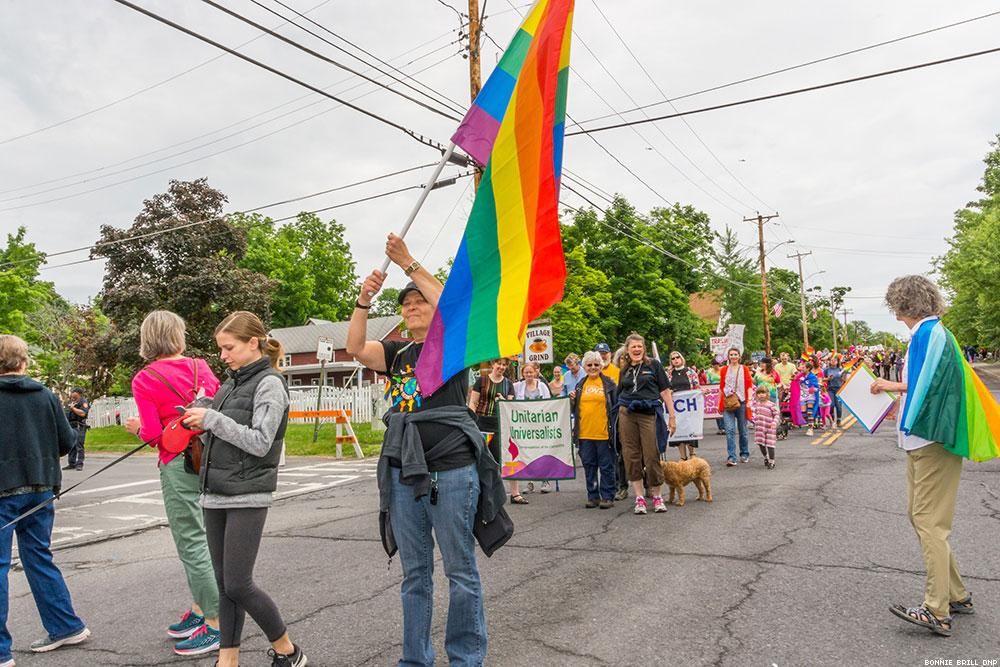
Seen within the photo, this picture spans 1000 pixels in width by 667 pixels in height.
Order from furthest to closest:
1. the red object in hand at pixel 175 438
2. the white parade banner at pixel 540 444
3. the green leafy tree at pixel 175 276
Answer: the green leafy tree at pixel 175 276 → the white parade banner at pixel 540 444 → the red object in hand at pixel 175 438

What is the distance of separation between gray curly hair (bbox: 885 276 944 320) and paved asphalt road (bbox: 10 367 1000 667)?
1845 millimetres

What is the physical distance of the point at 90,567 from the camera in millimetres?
7246

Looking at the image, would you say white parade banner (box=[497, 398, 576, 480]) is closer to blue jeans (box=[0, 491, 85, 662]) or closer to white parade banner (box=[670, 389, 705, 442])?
white parade banner (box=[670, 389, 705, 442])

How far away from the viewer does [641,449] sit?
8.38 m

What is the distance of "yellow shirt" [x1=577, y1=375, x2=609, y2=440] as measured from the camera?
347 inches

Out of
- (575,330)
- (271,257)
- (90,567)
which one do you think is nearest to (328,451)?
(575,330)

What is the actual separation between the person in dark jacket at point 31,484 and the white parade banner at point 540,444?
5.95 metres

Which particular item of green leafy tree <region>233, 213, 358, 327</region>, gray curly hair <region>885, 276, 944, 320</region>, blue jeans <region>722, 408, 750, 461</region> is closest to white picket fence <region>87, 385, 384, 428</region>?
blue jeans <region>722, 408, 750, 461</region>

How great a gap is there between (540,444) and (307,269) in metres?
60.3

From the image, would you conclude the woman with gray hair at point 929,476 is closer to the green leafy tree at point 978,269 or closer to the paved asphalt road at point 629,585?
the paved asphalt road at point 629,585

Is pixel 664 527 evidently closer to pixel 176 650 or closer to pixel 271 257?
pixel 176 650

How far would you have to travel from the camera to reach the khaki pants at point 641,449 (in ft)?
27.3

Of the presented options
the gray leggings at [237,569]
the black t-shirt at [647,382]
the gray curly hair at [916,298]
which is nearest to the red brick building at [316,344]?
the black t-shirt at [647,382]

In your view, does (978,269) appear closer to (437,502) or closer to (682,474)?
A: (682,474)
